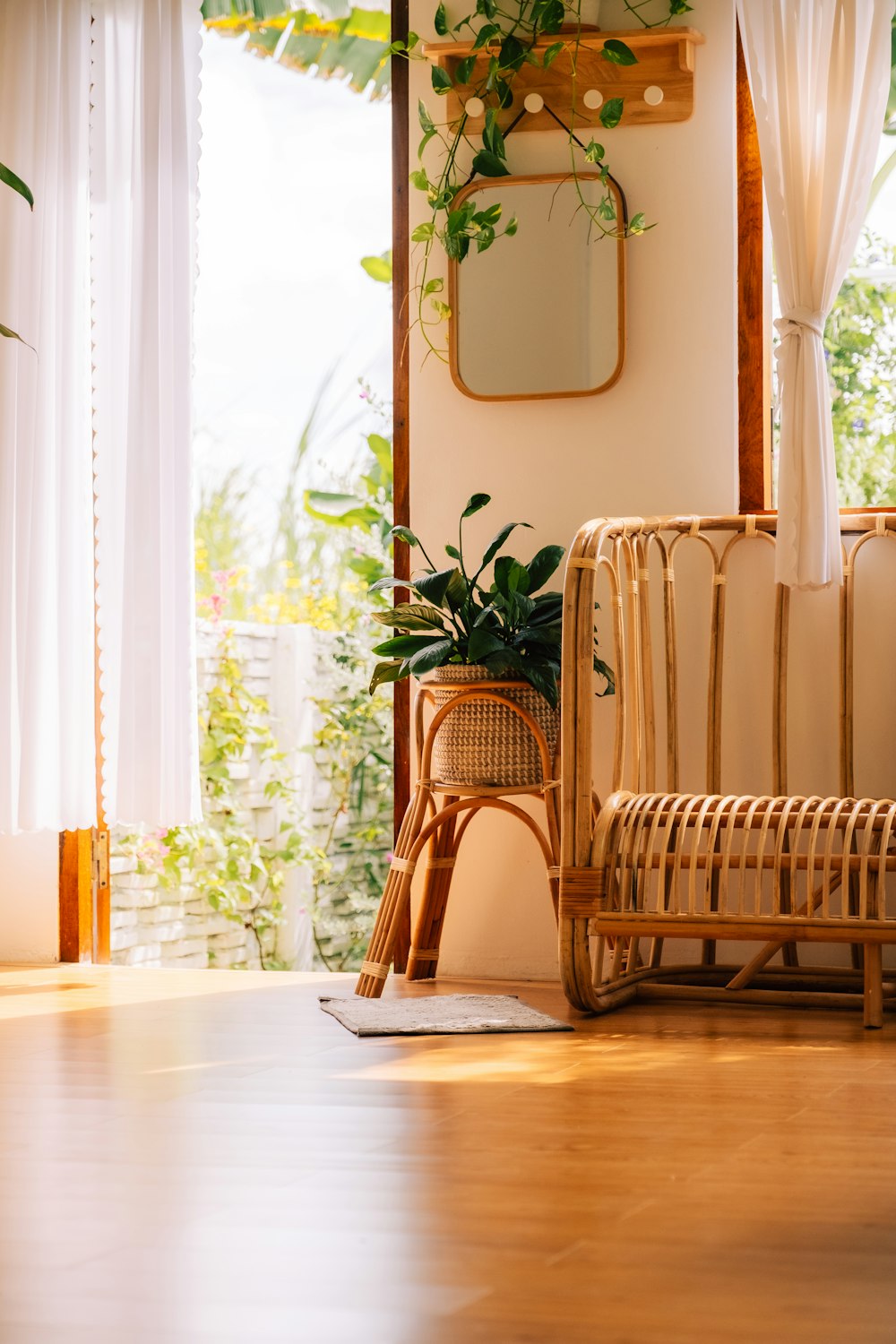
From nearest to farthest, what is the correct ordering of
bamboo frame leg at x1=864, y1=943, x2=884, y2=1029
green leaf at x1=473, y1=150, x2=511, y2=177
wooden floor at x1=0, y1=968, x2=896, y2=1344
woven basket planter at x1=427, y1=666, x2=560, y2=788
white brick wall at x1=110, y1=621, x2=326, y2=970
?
wooden floor at x1=0, y1=968, x2=896, y2=1344
bamboo frame leg at x1=864, y1=943, x2=884, y2=1029
woven basket planter at x1=427, y1=666, x2=560, y2=788
green leaf at x1=473, y1=150, x2=511, y2=177
white brick wall at x1=110, y1=621, x2=326, y2=970

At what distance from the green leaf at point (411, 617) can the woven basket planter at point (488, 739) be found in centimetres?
9

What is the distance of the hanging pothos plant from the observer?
324cm

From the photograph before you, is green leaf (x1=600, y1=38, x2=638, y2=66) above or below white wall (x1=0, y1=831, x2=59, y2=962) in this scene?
above

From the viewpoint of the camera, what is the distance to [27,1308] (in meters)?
1.22

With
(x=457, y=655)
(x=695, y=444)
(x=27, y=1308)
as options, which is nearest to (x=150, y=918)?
(x=457, y=655)

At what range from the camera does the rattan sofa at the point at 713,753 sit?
262cm

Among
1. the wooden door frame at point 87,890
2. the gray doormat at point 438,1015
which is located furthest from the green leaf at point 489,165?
the gray doormat at point 438,1015

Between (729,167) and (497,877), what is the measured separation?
5.13ft

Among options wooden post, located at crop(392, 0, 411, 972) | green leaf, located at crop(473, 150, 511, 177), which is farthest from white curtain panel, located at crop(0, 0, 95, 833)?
green leaf, located at crop(473, 150, 511, 177)

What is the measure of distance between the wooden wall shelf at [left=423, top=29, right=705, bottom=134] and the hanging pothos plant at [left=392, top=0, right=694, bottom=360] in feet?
0.05

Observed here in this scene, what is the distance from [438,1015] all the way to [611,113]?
6.11ft

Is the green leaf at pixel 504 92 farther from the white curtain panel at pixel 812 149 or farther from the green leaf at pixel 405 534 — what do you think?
the green leaf at pixel 405 534

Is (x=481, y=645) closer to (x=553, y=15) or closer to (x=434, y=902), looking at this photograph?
(x=434, y=902)

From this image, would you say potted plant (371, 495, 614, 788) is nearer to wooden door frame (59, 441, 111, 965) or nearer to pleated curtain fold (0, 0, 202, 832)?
pleated curtain fold (0, 0, 202, 832)
